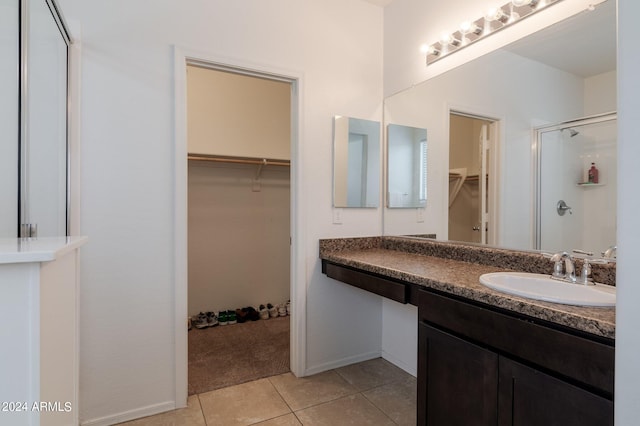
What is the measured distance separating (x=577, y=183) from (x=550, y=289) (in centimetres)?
52

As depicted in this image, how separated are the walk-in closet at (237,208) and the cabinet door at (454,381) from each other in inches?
63.7

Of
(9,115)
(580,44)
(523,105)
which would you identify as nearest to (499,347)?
(523,105)

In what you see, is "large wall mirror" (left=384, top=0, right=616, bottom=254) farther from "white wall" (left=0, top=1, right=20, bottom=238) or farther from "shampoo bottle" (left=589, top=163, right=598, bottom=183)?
"white wall" (left=0, top=1, right=20, bottom=238)

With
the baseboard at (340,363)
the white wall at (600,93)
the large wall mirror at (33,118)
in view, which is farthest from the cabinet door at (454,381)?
the large wall mirror at (33,118)

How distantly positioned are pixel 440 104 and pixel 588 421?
1.80 meters

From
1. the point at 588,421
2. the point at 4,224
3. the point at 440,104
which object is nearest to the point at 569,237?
the point at 588,421

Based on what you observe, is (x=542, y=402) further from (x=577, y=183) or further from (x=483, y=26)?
(x=483, y=26)

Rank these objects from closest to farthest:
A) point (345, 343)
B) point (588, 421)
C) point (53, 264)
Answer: point (53, 264), point (588, 421), point (345, 343)

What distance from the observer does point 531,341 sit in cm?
104

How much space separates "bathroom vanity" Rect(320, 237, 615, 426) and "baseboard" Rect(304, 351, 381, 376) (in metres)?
0.85

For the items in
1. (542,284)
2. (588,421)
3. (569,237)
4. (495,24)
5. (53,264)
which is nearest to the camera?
(53,264)

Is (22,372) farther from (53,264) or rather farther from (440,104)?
(440,104)

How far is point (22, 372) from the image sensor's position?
Result: 2.25 ft

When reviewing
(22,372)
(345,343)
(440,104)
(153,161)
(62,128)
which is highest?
(440,104)
